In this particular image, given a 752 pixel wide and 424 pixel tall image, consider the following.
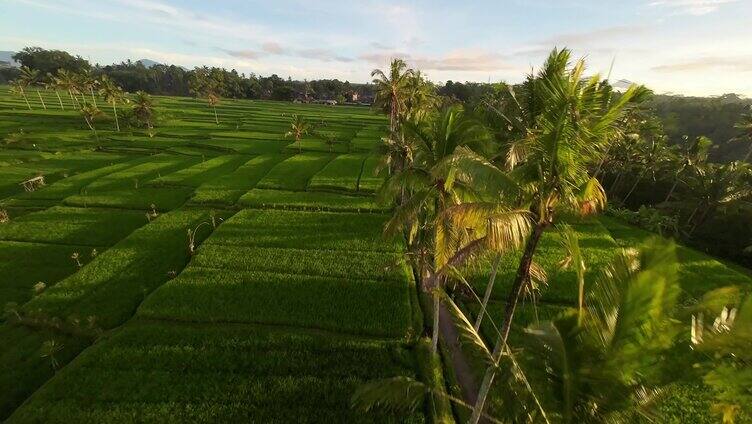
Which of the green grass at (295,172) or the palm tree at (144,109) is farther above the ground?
the palm tree at (144,109)

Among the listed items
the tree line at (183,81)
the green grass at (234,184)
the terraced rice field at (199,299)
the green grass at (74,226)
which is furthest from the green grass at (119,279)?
the tree line at (183,81)

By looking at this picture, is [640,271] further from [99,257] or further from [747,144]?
[747,144]

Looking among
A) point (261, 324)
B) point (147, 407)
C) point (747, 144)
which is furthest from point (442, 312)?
point (747, 144)

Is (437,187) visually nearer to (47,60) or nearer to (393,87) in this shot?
(393,87)

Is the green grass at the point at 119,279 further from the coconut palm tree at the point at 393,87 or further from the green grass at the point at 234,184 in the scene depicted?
the coconut palm tree at the point at 393,87

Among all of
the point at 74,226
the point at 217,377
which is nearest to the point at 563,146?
the point at 217,377

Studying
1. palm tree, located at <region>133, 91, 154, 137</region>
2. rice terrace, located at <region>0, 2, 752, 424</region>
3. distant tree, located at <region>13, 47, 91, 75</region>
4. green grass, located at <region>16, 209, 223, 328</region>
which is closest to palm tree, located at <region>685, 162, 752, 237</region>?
rice terrace, located at <region>0, 2, 752, 424</region>
